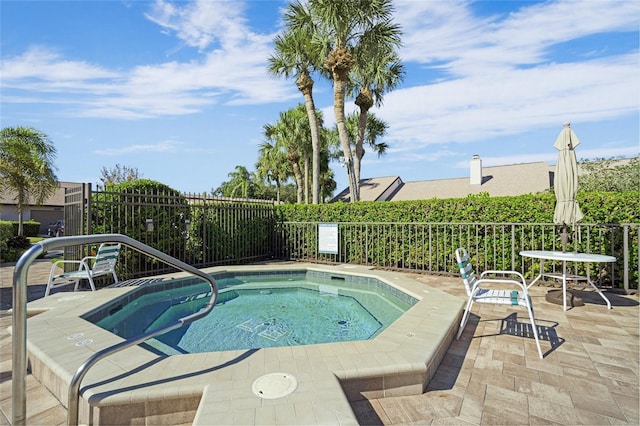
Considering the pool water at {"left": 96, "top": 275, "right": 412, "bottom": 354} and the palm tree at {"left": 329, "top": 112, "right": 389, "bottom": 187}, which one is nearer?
the pool water at {"left": 96, "top": 275, "right": 412, "bottom": 354}

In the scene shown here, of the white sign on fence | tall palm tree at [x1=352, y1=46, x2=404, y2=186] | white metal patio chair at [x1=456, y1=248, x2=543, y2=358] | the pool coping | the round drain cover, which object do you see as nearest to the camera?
the pool coping

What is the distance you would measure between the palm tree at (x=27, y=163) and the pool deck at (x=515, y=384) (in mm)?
14777

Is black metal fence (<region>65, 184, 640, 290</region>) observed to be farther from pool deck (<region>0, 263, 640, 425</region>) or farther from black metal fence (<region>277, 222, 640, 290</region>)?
pool deck (<region>0, 263, 640, 425</region>)

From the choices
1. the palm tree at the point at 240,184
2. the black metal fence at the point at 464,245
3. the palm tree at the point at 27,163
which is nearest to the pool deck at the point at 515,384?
the black metal fence at the point at 464,245

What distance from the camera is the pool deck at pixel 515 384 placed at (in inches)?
85.3

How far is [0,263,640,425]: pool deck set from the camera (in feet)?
7.11

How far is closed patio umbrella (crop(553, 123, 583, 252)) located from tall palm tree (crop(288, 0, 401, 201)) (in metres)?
8.27

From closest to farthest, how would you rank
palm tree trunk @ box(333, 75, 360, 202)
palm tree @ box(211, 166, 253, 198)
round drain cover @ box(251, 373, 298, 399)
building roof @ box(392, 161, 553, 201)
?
round drain cover @ box(251, 373, 298, 399), palm tree trunk @ box(333, 75, 360, 202), building roof @ box(392, 161, 553, 201), palm tree @ box(211, 166, 253, 198)

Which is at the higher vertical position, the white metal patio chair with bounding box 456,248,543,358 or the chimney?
the chimney

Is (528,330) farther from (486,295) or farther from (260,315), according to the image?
(260,315)

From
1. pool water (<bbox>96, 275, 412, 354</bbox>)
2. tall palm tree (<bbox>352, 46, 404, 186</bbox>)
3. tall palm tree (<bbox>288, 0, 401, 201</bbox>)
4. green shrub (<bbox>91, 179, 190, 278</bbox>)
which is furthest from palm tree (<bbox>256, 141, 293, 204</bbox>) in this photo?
pool water (<bbox>96, 275, 412, 354</bbox>)

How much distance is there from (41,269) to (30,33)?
21.2 ft

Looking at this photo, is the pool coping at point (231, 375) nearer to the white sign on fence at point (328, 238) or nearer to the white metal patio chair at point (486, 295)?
the white metal patio chair at point (486, 295)

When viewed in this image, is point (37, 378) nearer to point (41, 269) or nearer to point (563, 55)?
point (41, 269)
